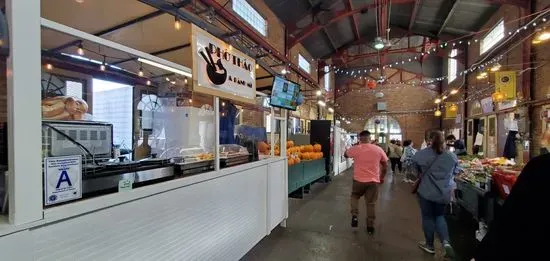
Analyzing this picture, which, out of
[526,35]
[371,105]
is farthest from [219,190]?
[371,105]

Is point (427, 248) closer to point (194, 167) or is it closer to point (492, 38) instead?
point (194, 167)

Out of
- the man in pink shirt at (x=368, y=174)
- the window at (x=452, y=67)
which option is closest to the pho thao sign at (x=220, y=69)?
the man in pink shirt at (x=368, y=174)

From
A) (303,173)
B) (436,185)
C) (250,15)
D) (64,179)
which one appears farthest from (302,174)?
(64,179)

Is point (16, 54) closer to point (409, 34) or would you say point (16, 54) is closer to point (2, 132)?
point (2, 132)

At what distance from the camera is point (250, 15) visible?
7898 millimetres

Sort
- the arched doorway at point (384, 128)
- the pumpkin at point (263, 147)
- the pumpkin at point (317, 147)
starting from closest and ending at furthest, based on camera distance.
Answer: the pumpkin at point (263, 147) < the pumpkin at point (317, 147) < the arched doorway at point (384, 128)

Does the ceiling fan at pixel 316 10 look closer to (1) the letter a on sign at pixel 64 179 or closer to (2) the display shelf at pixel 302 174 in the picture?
(2) the display shelf at pixel 302 174

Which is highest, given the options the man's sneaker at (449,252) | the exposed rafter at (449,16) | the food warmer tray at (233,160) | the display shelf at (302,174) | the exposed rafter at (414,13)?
the exposed rafter at (414,13)

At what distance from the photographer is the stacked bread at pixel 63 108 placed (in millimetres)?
1710

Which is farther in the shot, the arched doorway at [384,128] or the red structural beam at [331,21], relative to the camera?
the arched doorway at [384,128]

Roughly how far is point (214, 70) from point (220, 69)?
0.12 m

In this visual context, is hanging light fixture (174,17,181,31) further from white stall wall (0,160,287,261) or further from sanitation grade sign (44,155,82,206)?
sanitation grade sign (44,155,82,206)

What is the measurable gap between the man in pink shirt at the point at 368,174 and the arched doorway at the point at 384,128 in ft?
47.2

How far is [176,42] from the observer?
3.65 m
